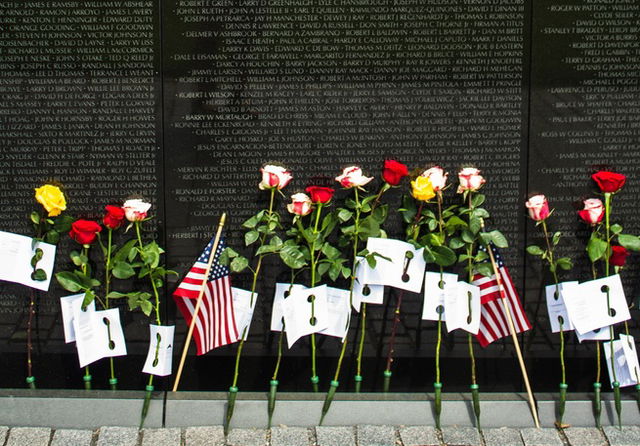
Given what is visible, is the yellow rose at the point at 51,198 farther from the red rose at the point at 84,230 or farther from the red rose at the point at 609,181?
the red rose at the point at 609,181

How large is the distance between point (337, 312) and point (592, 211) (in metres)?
1.59

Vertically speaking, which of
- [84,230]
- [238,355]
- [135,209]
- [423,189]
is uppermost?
[423,189]

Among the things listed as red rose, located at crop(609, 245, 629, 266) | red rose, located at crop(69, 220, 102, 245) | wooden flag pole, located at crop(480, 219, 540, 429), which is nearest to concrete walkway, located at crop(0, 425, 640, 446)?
wooden flag pole, located at crop(480, 219, 540, 429)

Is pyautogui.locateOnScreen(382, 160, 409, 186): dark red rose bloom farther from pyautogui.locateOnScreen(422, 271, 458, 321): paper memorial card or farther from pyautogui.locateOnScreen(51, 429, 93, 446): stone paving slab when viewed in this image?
pyautogui.locateOnScreen(51, 429, 93, 446): stone paving slab

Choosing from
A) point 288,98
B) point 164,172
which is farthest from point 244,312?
point 288,98

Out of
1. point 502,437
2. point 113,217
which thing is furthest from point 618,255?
point 113,217

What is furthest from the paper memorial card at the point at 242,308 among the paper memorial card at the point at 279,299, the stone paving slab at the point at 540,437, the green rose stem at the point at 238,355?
the stone paving slab at the point at 540,437

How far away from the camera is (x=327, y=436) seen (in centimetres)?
520

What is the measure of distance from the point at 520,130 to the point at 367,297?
1346 millimetres

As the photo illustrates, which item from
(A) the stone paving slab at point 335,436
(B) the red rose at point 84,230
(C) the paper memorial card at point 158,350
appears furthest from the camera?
(C) the paper memorial card at point 158,350

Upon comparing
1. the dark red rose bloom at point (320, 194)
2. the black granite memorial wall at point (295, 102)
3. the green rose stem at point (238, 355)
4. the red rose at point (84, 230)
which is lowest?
the green rose stem at point (238, 355)

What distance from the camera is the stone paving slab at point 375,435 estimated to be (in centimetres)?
514

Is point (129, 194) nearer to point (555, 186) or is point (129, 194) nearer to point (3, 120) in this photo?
point (3, 120)

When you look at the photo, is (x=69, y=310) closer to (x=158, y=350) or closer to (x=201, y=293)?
(x=158, y=350)
